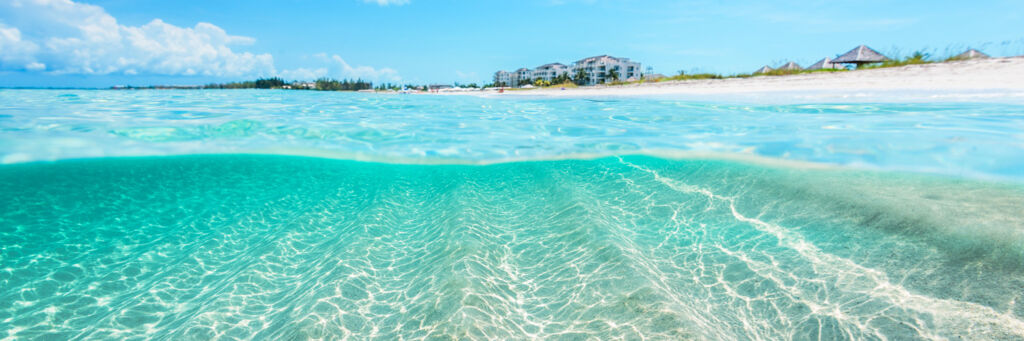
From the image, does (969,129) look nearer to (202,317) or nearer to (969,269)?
(969,269)

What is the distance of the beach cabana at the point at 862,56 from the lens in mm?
25066

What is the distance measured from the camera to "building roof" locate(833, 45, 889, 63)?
25.1 meters

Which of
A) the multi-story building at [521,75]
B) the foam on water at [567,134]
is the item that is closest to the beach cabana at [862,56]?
the foam on water at [567,134]

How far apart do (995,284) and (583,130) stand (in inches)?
362

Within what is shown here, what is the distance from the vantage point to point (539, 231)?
6305mm

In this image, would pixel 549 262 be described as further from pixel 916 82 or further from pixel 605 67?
pixel 605 67

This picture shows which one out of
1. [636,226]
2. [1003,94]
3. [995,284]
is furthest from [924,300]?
[1003,94]

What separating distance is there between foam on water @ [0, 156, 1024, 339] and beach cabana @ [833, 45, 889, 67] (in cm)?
2528

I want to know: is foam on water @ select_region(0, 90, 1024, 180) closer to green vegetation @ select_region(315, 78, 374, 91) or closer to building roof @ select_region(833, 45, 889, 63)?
building roof @ select_region(833, 45, 889, 63)

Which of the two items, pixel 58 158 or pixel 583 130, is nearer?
pixel 58 158

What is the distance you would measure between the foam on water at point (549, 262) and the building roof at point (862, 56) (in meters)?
25.3

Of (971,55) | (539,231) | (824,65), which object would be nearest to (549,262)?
(539,231)

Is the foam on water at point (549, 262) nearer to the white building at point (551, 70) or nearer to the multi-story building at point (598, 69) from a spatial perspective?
the multi-story building at point (598, 69)

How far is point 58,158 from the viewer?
37.3ft
